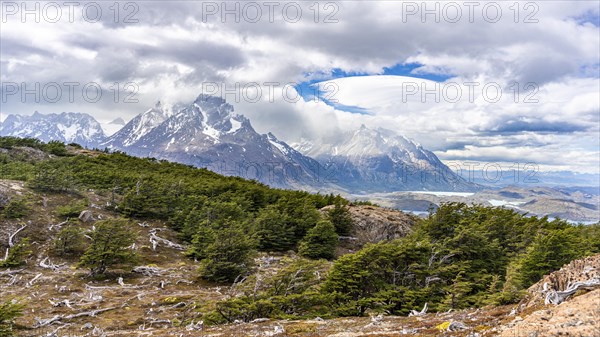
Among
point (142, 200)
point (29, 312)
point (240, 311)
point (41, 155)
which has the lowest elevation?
point (29, 312)

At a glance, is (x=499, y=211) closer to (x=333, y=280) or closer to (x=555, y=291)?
(x=333, y=280)

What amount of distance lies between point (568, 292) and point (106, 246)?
25478 mm

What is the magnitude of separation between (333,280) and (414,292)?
3.74 meters

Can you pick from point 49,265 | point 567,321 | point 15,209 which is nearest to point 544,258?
point 567,321

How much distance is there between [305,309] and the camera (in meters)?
16.4

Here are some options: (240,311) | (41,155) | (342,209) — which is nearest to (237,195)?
(342,209)

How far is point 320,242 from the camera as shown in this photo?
3716 centimetres

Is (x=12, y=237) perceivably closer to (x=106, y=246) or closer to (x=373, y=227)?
(x=106, y=246)

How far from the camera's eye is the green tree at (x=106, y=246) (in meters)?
24.4

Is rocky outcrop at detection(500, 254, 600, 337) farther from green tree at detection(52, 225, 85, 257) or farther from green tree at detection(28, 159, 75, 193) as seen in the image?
green tree at detection(28, 159, 75, 193)

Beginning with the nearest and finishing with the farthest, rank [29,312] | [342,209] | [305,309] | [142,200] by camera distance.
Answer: [305,309], [29,312], [142,200], [342,209]

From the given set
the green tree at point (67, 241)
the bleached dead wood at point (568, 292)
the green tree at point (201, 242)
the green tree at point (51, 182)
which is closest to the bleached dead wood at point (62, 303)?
the green tree at point (67, 241)

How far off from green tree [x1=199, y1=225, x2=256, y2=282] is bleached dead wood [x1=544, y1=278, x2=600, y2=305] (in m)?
20.3

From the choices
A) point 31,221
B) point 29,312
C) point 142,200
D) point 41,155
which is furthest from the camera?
point 41,155
